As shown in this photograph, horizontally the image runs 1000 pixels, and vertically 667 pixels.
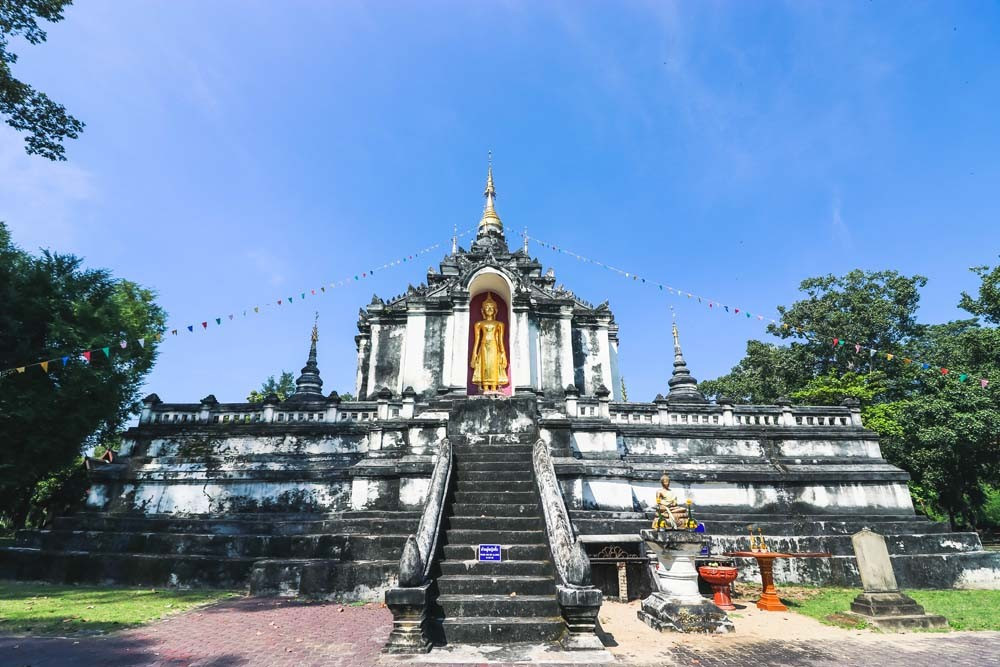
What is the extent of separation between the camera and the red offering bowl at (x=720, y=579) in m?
10.1

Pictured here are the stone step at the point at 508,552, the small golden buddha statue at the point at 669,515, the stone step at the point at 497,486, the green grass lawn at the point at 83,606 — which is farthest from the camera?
the stone step at the point at 497,486

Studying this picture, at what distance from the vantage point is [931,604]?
10992 mm

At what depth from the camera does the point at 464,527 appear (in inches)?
381

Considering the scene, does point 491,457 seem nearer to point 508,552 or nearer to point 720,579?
point 508,552

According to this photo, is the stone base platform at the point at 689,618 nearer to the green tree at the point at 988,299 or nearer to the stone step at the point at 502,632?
the stone step at the point at 502,632

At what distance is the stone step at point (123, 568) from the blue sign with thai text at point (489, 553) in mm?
6907

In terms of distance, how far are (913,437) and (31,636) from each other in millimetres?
31059

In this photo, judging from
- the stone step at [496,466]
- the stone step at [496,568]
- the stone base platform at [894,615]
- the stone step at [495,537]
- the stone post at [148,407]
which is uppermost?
the stone post at [148,407]

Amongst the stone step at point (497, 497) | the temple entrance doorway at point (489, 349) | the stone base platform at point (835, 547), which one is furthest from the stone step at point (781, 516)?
the temple entrance doorway at point (489, 349)

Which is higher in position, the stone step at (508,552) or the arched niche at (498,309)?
the arched niche at (498,309)

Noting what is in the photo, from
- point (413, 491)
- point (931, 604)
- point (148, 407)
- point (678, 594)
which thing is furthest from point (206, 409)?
point (931, 604)

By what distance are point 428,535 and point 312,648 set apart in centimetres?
231

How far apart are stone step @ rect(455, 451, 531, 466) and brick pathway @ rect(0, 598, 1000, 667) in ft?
13.0

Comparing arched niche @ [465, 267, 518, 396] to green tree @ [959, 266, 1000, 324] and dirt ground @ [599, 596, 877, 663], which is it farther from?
green tree @ [959, 266, 1000, 324]
